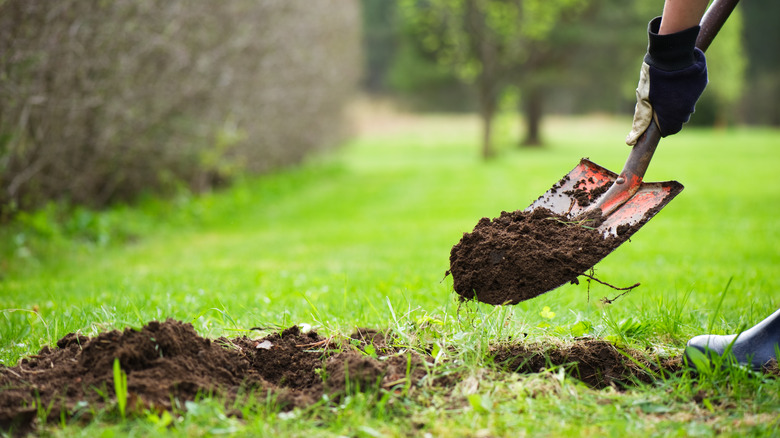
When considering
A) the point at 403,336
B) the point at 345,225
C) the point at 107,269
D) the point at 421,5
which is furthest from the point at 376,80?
the point at 403,336

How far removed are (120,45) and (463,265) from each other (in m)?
7.16

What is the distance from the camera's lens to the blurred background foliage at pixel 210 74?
292 inches

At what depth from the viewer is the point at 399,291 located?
4.61 m

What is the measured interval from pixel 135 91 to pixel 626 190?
7776 millimetres

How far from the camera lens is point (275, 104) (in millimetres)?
15625

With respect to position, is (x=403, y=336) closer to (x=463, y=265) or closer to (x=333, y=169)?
(x=463, y=265)

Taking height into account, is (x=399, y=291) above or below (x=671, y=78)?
below

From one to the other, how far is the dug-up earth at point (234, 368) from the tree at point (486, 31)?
21.4m

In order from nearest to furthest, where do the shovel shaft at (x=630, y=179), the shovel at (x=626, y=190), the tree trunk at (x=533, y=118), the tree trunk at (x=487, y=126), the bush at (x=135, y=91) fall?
the shovel at (x=626, y=190) < the shovel shaft at (x=630, y=179) < the bush at (x=135, y=91) < the tree trunk at (x=487, y=126) < the tree trunk at (x=533, y=118)

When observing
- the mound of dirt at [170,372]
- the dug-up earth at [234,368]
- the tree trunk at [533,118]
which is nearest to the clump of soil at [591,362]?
the dug-up earth at [234,368]

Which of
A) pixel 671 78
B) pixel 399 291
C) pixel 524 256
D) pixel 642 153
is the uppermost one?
pixel 671 78

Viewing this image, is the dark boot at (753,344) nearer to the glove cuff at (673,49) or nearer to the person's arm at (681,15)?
the glove cuff at (673,49)

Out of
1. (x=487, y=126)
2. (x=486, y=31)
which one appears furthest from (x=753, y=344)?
(x=486, y=31)

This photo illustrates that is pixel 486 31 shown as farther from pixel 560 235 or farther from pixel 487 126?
pixel 560 235
